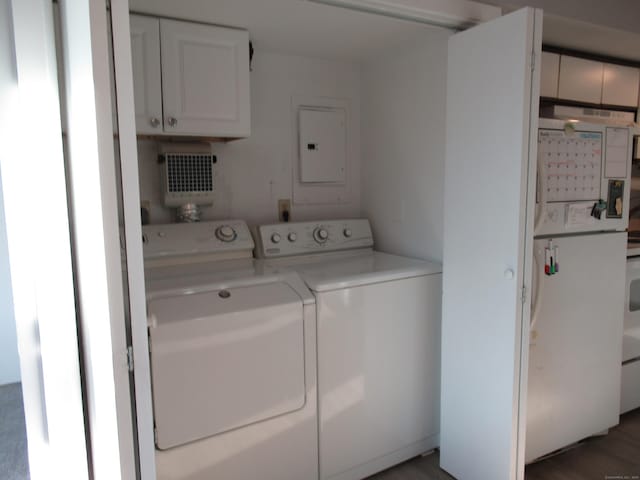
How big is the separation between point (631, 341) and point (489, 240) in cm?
135

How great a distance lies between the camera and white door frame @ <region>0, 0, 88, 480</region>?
1.10 m

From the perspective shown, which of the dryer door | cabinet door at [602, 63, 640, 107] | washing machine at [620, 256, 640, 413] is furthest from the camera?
cabinet door at [602, 63, 640, 107]

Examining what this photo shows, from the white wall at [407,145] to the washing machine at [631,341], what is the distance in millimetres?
1088

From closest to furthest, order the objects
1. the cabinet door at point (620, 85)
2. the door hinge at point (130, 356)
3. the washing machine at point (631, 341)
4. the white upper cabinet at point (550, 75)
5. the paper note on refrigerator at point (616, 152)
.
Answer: the door hinge at point (130, 356), the paper note on refrigerator at point (616, 152), the washing machine at point (631, 341), the white upper cabinet at point (550, 75), the cabinet door at point (620, 85)

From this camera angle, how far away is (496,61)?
167 cm

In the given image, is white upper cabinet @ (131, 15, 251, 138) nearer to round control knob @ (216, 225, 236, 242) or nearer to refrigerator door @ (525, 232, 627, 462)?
round control knob @ (216, 225, 236, 242)

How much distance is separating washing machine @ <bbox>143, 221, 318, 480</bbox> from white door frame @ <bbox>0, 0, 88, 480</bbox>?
0.97ft

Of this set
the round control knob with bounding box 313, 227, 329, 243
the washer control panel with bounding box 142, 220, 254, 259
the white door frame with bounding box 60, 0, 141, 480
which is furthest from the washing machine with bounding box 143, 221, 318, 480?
the round control knob with bounding box 313, 227, 329, 243

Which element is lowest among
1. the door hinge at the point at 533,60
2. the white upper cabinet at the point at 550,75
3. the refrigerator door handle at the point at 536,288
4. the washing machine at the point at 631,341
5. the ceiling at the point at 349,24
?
the washing machine at the point at 631,341

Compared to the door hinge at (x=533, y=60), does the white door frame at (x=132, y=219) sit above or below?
below

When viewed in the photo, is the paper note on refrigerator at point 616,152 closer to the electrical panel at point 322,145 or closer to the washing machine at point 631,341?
the washing machine at point 631,341

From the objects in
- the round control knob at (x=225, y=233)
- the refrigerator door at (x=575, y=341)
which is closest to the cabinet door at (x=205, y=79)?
the round control knob at (x=225, y=233)

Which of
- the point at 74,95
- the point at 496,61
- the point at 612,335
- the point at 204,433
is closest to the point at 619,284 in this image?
the point at 612,335

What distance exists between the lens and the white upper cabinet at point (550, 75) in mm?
2523
